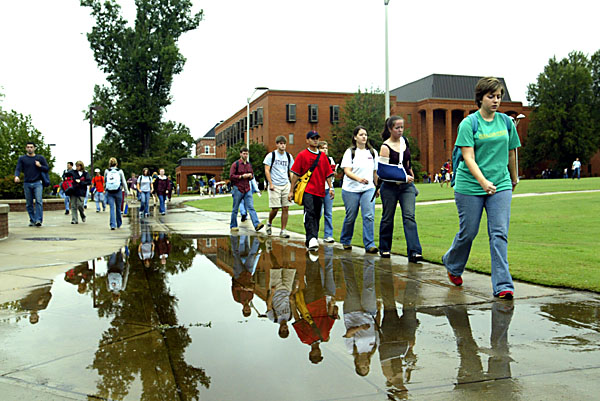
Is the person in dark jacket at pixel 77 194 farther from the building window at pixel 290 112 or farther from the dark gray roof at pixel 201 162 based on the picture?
the dark gray roof at pixel 201 162

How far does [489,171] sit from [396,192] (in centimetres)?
244

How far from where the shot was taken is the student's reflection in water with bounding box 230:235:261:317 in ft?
16.4

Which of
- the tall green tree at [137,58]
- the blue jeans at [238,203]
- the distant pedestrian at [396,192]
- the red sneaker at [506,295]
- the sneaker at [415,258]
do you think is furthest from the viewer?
the tall green tree at [137,58]

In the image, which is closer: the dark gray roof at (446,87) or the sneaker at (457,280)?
the sneaker at (457,280)

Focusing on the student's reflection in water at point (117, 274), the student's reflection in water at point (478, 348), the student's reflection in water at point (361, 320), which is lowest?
the student's reflection in water at point (478, 348)

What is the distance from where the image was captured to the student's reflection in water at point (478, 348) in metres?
2.99

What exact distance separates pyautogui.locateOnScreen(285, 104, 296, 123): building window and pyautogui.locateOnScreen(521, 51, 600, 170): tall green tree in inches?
1277

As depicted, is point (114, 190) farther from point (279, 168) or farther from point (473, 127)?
point (473, 127)

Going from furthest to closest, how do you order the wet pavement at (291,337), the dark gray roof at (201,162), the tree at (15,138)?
1. the dark gray roof at (201,162)
2. the tree at (15,138)
3. the wet pavement at (291,337)

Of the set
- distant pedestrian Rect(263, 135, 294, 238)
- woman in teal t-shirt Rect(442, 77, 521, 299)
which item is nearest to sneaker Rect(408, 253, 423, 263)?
woman in teal t-shirt Rect(442, 77, 521, 299)

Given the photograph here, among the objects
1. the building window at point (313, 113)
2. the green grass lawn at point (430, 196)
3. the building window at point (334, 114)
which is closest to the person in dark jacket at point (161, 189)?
the green grass lawn at point (430, 196)

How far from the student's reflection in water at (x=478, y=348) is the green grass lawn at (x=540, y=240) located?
148 centimetres

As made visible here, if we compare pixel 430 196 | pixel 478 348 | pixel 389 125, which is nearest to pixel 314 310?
pixel 478 348

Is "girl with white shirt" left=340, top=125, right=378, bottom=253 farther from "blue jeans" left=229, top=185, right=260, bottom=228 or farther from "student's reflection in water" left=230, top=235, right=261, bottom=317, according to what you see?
"blue jeans" left=229, top=185, right=260, bottom=228
